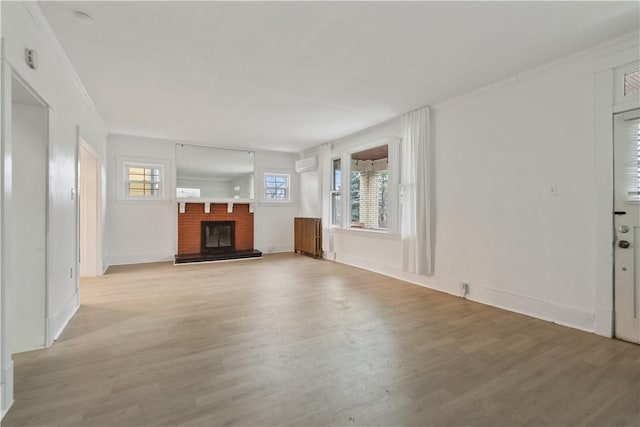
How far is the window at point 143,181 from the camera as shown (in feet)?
19.9

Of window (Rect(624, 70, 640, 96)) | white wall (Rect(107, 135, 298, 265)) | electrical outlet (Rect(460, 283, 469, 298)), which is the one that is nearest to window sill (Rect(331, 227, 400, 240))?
electrical outlet (Rect(460, 283, 469, 298))

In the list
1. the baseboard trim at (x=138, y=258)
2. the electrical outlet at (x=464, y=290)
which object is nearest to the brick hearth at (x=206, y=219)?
the baseboard trim at (x=138, y=258)

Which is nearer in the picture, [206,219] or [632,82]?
[632,82]

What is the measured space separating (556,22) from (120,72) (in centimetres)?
403

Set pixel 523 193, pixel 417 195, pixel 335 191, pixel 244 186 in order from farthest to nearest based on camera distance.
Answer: pixel 244 186, pixel 335 191, pixel 417 195, pixel 523 193

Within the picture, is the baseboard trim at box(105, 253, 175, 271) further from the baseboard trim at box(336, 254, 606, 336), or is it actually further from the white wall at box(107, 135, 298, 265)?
the baseboard trim at box(336, 254, 606, 336)

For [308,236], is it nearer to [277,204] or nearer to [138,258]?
[277,204]

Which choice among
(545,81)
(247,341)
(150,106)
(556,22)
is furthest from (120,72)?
(545,81)

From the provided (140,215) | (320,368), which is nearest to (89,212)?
(140,215)

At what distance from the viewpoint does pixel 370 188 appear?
5754mm

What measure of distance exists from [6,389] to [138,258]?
496 centimetres

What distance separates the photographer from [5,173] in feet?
5.48

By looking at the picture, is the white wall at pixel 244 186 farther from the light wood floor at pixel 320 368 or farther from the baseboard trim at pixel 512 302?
the baseboard trim at pixel 512 302

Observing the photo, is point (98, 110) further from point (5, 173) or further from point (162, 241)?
point (5, 173)
